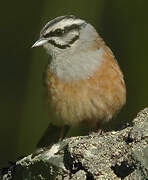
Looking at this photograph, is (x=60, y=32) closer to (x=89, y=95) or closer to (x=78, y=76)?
(x=78, y=76)

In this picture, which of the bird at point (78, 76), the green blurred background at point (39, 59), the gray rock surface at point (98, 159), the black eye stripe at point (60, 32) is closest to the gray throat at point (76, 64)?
the bird at point (78, 76)

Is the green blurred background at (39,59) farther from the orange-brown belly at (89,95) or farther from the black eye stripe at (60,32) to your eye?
the black eye stripe at (60,32)

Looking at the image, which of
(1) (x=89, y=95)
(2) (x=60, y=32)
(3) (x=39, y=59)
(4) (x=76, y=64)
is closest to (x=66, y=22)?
(2) (x=60, y=32)

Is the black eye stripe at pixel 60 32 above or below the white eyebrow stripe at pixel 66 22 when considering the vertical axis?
below

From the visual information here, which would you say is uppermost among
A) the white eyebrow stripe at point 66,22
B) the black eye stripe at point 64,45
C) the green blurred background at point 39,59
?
the white eyebrow stripe at point 66,22

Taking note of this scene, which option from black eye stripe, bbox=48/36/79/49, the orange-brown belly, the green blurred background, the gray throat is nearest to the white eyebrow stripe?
black eye stripe, bbox=48/36/79/49

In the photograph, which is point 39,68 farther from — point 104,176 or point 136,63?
point 104,176

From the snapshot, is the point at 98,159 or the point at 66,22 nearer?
the point at 98,159
